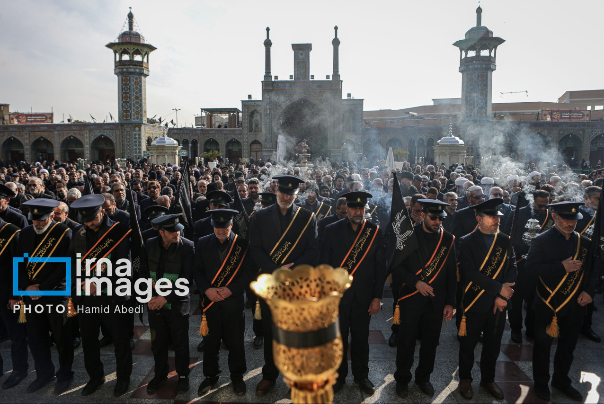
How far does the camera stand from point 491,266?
12.0 feet

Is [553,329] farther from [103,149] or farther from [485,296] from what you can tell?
[103,149]

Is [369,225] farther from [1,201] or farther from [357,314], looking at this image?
[1,201]

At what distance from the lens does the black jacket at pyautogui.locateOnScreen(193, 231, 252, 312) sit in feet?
12.3

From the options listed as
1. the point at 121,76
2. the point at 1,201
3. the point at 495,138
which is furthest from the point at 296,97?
the point at 1,201

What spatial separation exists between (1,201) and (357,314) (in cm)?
403

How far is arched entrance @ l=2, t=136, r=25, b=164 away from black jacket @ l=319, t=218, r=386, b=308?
43577 mm

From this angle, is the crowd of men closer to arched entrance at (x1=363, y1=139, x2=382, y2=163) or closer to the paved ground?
the paved ground

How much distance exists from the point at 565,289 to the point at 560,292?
0.05m

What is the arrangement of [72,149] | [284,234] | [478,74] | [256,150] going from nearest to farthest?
[284,234] → [478,74] → [256,150] → [72,149]

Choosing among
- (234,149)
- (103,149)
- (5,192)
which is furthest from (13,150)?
(5,192)

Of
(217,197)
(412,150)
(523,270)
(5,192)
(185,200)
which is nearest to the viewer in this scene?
(5,192)

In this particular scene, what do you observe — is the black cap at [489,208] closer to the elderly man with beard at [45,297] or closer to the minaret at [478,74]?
the elderly man with beard at [45,297]

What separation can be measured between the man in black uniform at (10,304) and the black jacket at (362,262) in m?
3.09

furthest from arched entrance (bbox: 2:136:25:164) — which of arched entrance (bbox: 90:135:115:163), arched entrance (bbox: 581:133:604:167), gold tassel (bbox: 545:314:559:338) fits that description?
arched entrance (bbox: 581:133:604:167)
